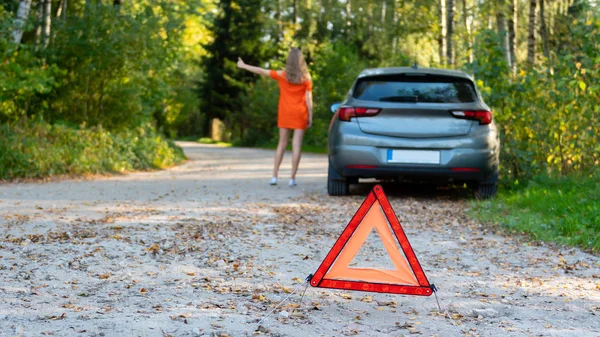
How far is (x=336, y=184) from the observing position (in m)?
11.4

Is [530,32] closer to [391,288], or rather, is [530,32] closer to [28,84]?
[28,84]

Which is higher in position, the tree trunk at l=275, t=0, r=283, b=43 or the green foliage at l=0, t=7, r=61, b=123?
the tree trunk at l=275, t=0, r=283, b=43

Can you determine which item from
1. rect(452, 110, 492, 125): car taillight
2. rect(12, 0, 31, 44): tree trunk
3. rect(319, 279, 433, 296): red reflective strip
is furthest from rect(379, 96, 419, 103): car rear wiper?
rect(12, 0, 31, 44): tree trunk

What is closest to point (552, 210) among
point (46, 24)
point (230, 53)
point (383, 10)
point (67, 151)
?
point (67, 151)

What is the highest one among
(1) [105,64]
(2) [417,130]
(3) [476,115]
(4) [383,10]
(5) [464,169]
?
(4) [383,10]

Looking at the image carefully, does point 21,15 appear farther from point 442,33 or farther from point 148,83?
point 442,33

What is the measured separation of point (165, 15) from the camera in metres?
20.5

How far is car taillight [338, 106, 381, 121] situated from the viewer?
1048 centimetres

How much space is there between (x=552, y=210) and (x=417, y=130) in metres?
2.14

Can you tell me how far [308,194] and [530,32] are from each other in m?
14.8

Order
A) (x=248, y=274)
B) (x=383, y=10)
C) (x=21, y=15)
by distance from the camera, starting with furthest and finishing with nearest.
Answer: (x=383, y=10) → (x=21, y=15) → (x=248, y=274)

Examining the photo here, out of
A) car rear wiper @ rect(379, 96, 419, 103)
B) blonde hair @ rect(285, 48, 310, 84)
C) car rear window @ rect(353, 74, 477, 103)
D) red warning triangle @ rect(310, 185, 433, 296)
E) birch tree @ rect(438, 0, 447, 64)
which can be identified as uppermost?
birch tree @ rect(438, 0, 447, 64)

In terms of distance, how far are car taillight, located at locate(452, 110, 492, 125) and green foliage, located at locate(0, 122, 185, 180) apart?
7.05 metres

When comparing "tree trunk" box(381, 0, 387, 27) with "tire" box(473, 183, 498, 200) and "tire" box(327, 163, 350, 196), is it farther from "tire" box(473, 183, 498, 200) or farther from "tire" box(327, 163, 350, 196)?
"tire" box(473, 183, 498, 200)
